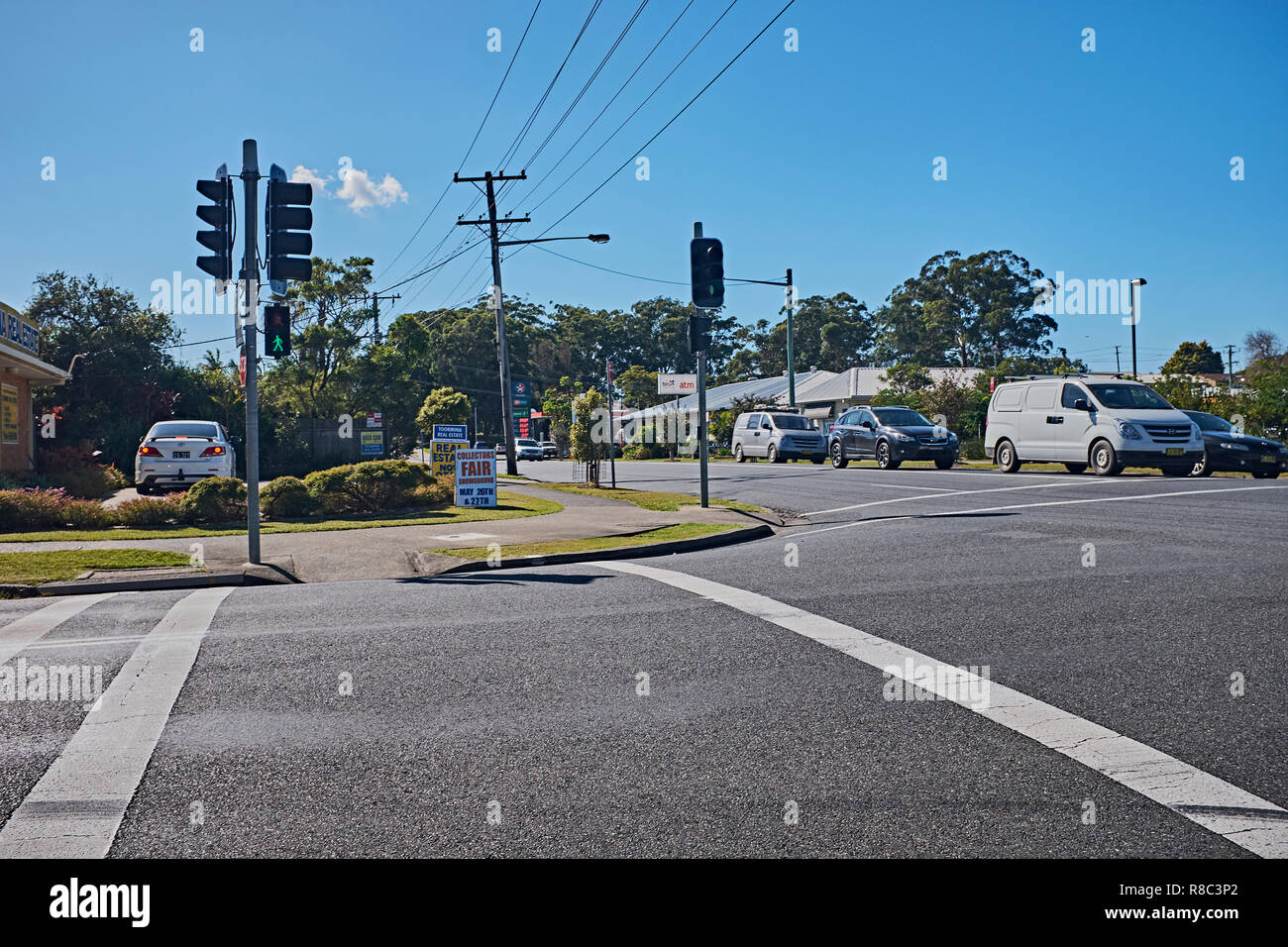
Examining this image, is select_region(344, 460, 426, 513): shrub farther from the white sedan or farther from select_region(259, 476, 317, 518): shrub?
the white sedan

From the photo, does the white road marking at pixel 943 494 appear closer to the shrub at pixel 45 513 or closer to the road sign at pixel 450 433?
the road sign at pixel 450 433

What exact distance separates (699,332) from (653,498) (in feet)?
14.8

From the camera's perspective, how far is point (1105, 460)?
21.0m

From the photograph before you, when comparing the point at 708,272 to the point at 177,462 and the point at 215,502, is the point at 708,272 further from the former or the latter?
the point at 177,462

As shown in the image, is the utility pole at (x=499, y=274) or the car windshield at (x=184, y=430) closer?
the car windshield at (x=184, y=430)

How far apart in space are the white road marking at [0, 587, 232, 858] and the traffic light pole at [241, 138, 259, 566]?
4.50 meters

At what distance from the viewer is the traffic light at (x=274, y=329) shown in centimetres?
1140

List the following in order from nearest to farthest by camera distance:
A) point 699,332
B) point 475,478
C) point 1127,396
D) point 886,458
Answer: point 699,332
point 475,478
point 1127,396
point 886,458

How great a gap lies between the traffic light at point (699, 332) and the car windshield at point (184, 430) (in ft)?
34.6

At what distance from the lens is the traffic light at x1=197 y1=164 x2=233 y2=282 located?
11133 millimetres

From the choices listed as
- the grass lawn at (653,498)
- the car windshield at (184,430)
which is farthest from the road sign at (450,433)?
the car windshield at (184,430)

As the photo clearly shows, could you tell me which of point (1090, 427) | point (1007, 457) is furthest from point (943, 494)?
point (1007, 457)

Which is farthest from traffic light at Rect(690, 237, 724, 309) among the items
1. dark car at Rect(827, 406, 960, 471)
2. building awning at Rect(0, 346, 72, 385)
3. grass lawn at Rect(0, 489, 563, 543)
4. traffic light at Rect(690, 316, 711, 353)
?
building awning at Rect(0, 346, 72, 385)
